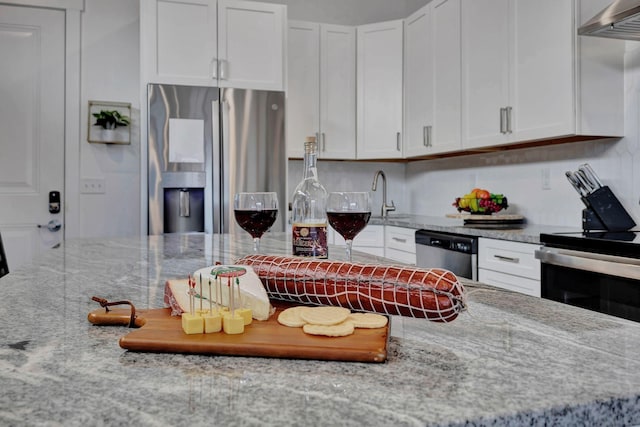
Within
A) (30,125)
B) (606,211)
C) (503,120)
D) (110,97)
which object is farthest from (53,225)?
(606,211)

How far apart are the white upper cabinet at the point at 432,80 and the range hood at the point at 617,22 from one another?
1.12 m

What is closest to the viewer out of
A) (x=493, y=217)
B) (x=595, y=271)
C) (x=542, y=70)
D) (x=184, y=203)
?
(x=595, y=271)

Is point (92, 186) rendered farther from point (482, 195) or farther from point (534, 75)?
→ point (534, 75)

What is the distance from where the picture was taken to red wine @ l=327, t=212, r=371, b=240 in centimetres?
96

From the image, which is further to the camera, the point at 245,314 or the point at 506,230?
the point at 506,230

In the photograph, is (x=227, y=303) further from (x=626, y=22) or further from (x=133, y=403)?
(x=626, y=22)

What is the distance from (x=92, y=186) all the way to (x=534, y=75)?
10.0 feet

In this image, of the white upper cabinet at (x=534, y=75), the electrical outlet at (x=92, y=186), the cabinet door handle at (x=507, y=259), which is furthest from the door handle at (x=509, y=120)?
the electrical outlet at (x=92, y=186)

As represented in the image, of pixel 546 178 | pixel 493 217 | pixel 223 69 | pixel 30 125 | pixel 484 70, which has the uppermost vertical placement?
pixel 223 69

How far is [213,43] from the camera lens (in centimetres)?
325

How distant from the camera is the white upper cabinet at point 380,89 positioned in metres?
3.80

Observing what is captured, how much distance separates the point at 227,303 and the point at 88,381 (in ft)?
0.57

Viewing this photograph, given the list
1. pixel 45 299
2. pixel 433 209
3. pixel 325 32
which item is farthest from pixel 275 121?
pixel 45 299

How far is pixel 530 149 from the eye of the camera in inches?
116
